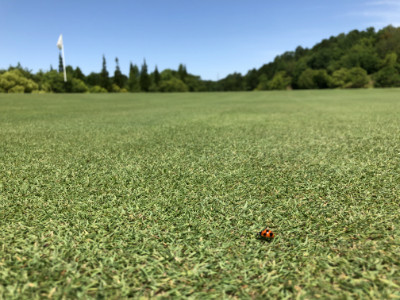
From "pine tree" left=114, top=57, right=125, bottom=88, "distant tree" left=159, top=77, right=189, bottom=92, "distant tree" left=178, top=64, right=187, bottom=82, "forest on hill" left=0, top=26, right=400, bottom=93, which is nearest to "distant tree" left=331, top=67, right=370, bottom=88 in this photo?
"forest on hill" left=0, top=26, right=400, bottom=93

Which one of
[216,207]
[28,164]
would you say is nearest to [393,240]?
[216,207]

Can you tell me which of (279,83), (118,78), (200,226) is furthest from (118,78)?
(200,226)

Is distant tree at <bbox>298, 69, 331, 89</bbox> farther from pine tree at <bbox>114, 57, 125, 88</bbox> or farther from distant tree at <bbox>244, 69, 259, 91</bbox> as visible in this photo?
pine tree at <bbox>114, 57, 125, 88</bbox>

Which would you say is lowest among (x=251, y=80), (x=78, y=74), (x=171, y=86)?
(x=171, y=86)

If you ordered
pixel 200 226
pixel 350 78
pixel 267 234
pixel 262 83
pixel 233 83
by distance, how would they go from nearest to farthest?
pixel 267 234
pixel 200 226
pixel 350 78
pixel 262 83
pixel 233 83

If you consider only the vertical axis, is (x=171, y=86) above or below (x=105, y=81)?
below

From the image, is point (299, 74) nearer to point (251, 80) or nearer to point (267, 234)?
point (251, 80)

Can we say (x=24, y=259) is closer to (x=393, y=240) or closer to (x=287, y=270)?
(x=287, y=270)

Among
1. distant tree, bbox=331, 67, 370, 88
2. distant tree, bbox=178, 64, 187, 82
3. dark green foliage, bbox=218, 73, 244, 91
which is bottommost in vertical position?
distant tree, bbox=331, 67, 370, 88

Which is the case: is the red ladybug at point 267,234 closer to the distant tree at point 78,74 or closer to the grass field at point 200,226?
the grass field at point 200,226
